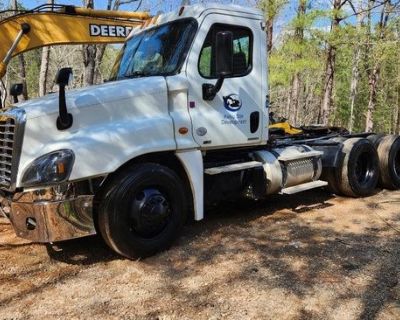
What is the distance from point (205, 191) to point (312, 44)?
15.2 m

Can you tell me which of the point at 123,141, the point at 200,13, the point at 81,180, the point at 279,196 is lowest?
the point at 279,196

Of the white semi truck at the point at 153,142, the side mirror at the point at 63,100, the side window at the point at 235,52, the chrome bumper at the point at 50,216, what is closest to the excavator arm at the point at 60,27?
the white semi truck at the point at 153,142

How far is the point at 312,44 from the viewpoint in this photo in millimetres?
19469

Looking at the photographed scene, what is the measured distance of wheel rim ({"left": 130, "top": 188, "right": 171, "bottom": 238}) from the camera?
4.91m

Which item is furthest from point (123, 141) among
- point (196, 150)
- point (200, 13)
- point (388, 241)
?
point (388, 241)

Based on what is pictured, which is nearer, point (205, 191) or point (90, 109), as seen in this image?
point (90, 109)

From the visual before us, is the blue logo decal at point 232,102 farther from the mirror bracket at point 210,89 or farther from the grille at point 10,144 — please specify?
the grille at point 10,144

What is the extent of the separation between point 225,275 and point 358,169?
4740mm

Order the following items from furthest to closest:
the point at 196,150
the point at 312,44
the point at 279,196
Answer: the point at 312,44
the point at 279,196
the point at 196,150

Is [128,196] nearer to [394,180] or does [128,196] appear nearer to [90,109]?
[90,109]

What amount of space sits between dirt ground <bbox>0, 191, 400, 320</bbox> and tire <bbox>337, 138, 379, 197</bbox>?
127cm

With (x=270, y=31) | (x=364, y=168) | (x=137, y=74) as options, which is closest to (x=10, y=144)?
(x=137, y=74)

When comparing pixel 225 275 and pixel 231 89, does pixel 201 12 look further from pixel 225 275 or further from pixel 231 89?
pixel 225 275

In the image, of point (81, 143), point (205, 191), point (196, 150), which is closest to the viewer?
point (81, 143)
